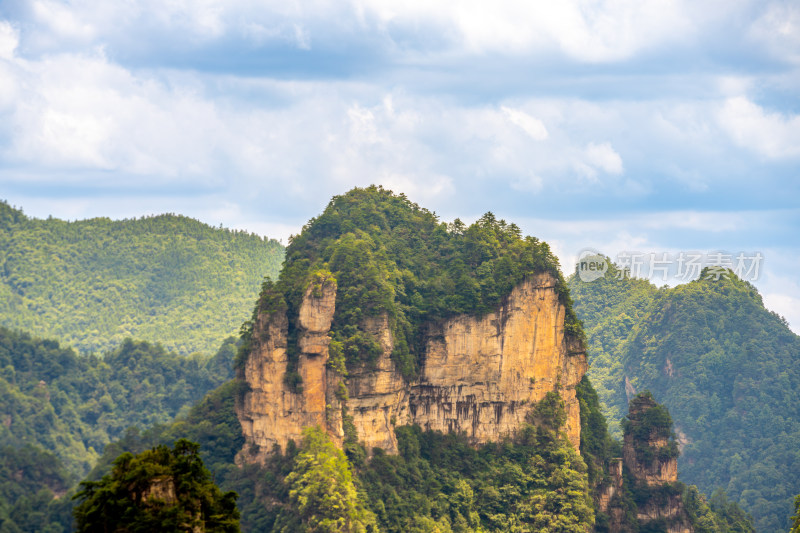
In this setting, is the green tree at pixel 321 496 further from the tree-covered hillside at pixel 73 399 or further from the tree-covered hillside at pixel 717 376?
the tree-covered hillside at pixel 717 376

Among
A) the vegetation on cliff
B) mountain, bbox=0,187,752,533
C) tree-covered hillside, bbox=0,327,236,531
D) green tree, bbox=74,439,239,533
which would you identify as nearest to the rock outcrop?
mountain, bbox=0,187,752,533

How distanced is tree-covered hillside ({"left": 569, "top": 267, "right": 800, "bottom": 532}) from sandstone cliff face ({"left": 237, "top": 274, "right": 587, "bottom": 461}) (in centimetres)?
4044

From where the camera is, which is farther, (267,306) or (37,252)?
(37,252)

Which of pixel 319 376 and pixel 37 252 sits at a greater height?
pixel 37 252

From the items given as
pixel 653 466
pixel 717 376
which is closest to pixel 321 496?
pixel 653 466

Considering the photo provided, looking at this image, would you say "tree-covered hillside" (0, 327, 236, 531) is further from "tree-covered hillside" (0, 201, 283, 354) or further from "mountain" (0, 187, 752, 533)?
"tree-covered hillside" (0, 201, 283, 354)

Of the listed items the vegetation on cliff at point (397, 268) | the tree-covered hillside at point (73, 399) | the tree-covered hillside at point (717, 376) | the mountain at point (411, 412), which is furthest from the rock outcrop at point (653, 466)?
the tree-covered hillside at point (73, 399)

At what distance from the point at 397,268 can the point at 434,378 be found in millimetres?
6915

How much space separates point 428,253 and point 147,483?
42.9 meters

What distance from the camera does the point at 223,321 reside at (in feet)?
391

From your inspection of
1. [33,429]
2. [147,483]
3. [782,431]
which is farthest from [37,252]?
[147,483]

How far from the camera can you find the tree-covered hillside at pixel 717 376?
103125 mm

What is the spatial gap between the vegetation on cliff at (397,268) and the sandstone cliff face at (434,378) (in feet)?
2.39

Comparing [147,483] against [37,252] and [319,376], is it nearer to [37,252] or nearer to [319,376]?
[319,376]
